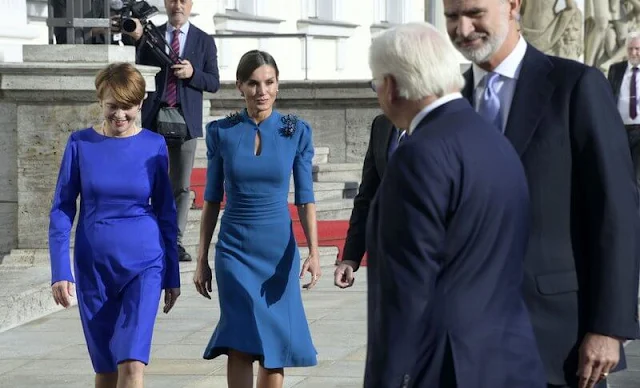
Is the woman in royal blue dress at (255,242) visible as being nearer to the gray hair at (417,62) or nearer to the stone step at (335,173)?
the gray hair at (417,62)

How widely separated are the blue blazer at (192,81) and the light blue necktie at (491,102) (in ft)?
27.0

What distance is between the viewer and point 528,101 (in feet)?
14.9

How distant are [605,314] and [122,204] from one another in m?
2.70

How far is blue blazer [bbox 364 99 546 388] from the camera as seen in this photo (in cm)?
395

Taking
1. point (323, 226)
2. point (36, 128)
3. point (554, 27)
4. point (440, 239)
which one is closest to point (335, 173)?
point (323, 226)

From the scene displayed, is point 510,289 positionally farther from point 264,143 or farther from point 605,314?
point 264,143

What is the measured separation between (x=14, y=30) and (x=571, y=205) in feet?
41.3

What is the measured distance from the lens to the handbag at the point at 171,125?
496 inches

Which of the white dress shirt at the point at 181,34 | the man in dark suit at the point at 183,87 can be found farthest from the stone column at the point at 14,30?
the man in dark suit at the point at 183,87

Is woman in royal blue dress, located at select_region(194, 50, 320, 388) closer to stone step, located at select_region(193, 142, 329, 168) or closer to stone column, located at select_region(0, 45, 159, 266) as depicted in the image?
stone column, located at select_region(0, 45, 159, 266)

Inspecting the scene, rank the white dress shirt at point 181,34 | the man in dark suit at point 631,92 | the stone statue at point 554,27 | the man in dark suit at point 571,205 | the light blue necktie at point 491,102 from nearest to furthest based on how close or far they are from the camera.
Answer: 1. the man in dark suit at point 571,205
2. the light blue necktie at point 491,102
3. the white dress shirt at point 181,34
4. the man in dark suit at point 631,92
5. the stone statue at point 554,27

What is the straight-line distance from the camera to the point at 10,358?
9.59m

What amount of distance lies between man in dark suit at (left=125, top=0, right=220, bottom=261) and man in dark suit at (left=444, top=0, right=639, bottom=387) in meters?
8.26

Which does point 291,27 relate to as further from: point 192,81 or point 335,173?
point 192,81
